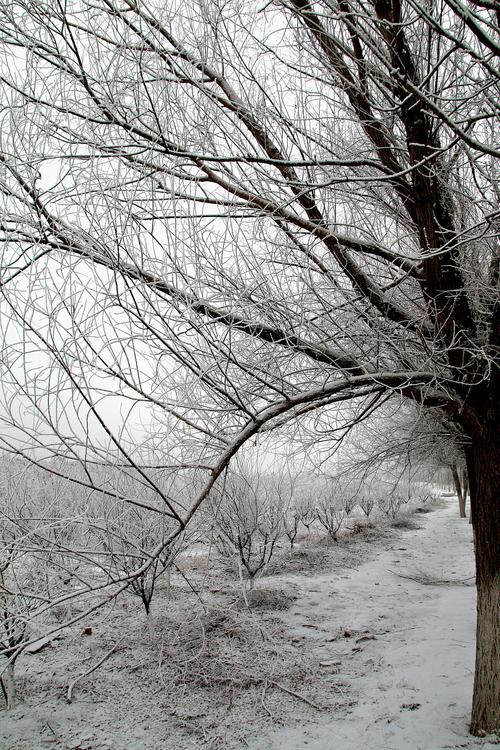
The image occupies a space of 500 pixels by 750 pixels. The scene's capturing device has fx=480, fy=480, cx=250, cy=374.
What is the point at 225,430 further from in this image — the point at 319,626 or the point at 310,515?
the point at 310,515

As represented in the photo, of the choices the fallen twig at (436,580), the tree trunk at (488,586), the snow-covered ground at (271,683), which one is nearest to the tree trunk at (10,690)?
the snow-covered ground at (271,683)

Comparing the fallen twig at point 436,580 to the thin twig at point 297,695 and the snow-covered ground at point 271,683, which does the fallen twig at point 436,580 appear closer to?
the snow-covered ground at point 271,683

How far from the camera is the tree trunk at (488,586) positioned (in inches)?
159

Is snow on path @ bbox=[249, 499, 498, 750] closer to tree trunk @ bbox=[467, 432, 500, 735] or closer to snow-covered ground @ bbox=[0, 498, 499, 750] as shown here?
snow-covered ground @ bbox=[0, 498, 499, 750]

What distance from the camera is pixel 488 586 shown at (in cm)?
416

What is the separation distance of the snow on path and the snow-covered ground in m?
0.02

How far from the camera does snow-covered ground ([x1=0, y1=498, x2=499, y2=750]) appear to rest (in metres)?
5.01

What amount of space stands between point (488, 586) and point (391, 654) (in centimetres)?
368

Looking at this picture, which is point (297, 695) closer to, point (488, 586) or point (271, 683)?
point (271, 683)

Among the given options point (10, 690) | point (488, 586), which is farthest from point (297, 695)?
point (10, 690)

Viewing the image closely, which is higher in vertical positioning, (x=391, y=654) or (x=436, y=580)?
(x=391, y=654)

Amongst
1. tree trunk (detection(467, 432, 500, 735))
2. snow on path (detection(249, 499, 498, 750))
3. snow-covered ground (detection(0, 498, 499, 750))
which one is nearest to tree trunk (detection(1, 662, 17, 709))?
snow-covered ground (detection(0, 498, 499, 750))

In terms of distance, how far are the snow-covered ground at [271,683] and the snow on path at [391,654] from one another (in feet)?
0.07

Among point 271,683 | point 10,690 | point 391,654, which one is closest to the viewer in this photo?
point 10,690
